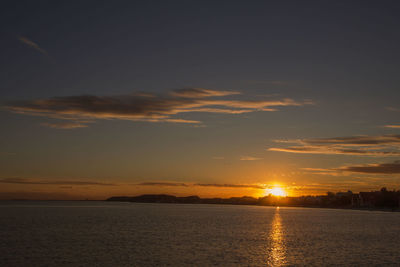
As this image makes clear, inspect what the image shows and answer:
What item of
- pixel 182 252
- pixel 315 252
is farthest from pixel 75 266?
pixel 315 252

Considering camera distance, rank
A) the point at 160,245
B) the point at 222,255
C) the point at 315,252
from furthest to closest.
Result: the point at 160,245 → the point at 315,252 → the point at 222,255

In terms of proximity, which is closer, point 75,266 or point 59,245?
point 75,266

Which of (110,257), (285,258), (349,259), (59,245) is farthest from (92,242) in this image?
(349,259)

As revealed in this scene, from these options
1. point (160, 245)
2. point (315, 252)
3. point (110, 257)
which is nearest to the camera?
point (110, 257)

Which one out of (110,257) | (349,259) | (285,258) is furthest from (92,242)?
(349,259)

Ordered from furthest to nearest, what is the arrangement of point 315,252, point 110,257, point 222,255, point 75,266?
point 315,252 < point 222,255 < point 110,257 < point 75,266

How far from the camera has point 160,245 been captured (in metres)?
80.1

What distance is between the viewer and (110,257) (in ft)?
208

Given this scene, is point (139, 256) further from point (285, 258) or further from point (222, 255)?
point (285, 258)

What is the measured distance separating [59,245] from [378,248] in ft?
210

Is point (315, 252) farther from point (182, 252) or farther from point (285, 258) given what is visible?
point (182, 252)

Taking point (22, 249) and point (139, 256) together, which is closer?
point (139, 256)

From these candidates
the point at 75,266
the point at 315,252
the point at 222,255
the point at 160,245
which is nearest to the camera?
the point at 75,266

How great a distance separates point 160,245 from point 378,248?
44535 mm
